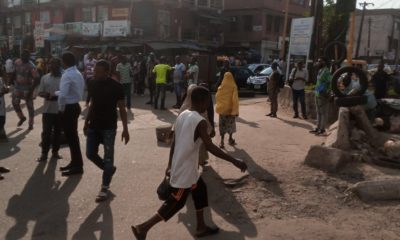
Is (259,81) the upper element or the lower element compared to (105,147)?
lower

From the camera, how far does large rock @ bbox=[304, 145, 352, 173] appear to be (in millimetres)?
6801

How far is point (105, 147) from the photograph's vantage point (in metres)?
5.68

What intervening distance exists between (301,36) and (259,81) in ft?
18.8

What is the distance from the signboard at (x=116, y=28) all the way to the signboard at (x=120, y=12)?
162cm

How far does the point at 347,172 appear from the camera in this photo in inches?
269

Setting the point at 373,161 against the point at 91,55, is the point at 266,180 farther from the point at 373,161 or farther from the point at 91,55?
the point at 91,55

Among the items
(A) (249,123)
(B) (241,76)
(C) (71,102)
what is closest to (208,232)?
(C) (71,102)

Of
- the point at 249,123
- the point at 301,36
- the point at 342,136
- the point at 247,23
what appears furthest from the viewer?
the point at 247,23

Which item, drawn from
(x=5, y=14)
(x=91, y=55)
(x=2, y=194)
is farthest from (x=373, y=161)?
(x=5, y=14)

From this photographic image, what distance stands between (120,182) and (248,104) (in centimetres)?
1116

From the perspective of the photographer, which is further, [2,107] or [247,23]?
[247,23]

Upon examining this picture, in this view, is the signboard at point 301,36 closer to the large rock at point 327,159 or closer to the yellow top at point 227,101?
the yellow top at point 227,101

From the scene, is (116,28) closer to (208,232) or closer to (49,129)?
(49,129)

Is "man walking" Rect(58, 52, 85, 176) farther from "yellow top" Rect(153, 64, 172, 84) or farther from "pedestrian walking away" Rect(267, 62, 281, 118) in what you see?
"yellow top" Rect(153, 64, 172, 84)
